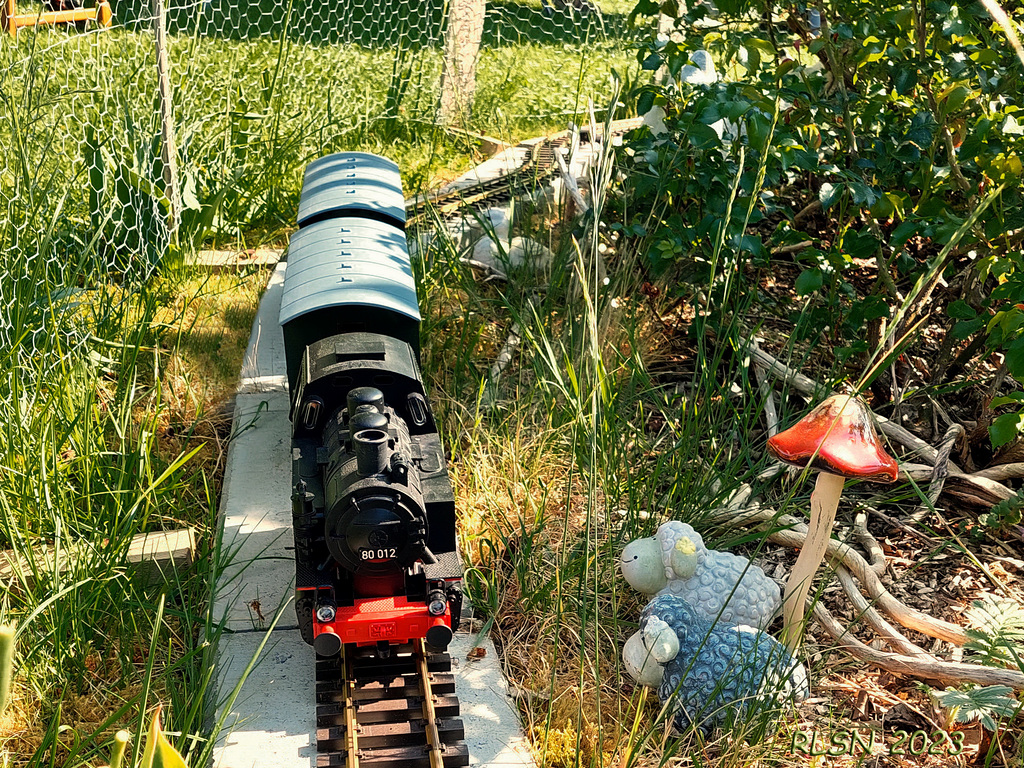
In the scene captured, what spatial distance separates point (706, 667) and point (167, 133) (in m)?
4.14

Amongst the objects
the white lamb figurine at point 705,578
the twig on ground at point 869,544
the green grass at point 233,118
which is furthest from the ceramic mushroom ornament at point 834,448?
the green grass at point 233,118

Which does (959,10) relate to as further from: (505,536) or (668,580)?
(505,536)

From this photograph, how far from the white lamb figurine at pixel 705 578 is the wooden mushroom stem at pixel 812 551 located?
0.31 ft

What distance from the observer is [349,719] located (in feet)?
9.06

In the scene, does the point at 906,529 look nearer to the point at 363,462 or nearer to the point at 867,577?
the point at 867,577

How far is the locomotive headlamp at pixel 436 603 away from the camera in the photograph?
9.45 feet

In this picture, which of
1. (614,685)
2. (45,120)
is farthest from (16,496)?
(45,120)

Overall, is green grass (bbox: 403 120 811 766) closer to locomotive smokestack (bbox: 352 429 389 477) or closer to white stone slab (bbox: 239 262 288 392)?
locomotive smokestack (bbox: 352 429 389 477)

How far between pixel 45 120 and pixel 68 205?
152 centimetres

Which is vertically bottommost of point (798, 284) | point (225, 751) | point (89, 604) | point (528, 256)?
point (225, 751)

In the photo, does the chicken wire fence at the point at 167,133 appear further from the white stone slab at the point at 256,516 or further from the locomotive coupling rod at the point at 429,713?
the locomotive coupling rod at the point at 429,713

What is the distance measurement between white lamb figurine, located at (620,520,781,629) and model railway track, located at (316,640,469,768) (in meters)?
0.71

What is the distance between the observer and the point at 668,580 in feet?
10.0

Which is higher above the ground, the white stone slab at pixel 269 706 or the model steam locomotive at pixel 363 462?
the model steam locomotive at pixel 363 462
